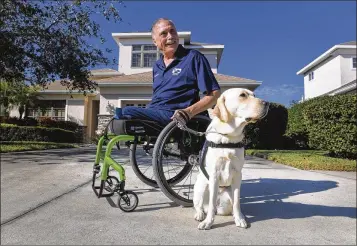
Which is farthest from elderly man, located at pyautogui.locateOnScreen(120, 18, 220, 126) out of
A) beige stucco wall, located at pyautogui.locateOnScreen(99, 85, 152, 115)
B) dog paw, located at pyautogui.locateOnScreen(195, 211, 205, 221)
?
beige stucco wall, located at pyautogui.locateOnScreen(99, 85, 152, 115)

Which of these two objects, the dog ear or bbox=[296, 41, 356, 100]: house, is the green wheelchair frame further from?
bbox=[296, 41, 356, 100]: house

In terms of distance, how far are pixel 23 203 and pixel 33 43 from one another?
14.0 feet

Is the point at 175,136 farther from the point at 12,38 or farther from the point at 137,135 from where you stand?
the point at 12,38

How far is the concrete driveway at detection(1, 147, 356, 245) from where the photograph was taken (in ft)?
4.51

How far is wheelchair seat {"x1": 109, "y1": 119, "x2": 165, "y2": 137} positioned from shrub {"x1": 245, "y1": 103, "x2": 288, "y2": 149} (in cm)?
879

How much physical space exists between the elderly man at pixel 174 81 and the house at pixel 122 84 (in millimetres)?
11047

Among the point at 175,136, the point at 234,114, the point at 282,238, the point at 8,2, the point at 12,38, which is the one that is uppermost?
the point at 8,2

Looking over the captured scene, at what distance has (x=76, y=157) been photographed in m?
3.56

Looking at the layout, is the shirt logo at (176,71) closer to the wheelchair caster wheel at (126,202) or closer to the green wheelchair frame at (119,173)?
the green wheelchair frame at (119,173)

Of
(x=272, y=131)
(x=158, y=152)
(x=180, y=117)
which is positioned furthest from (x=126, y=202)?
(x=272, y=131)

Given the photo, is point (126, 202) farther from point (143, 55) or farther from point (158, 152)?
point (143, 55)

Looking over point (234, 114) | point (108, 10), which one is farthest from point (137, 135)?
point (108, 10)

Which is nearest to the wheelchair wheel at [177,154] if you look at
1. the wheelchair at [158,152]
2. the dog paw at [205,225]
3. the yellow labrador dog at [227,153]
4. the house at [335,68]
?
the wheelchair at [158,152]

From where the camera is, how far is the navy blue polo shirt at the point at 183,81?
69.2 inches
